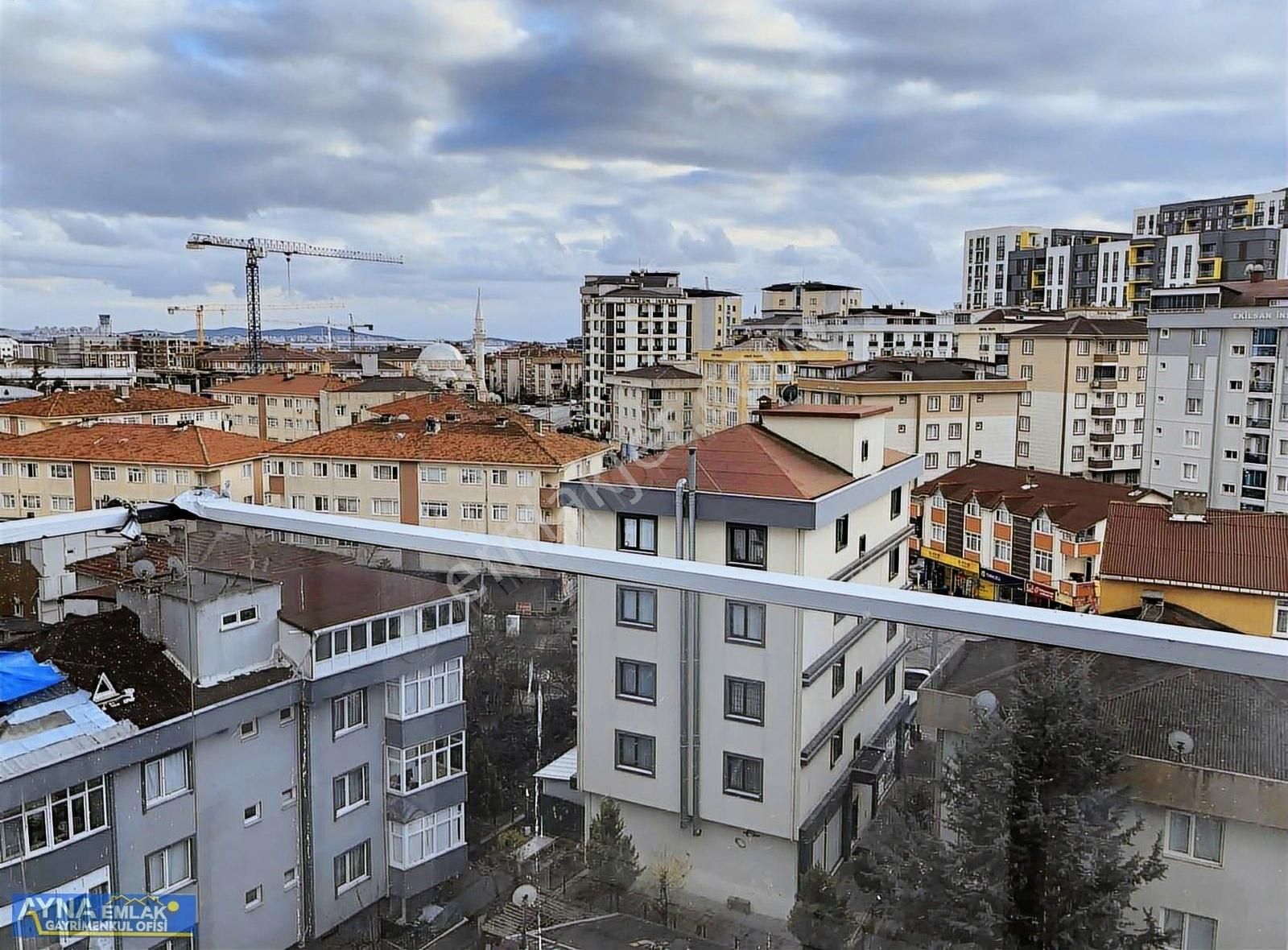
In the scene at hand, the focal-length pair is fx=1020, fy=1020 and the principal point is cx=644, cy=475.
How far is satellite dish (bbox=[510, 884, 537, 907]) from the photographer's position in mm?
751

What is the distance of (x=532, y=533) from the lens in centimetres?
694

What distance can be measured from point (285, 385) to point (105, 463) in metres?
5.69

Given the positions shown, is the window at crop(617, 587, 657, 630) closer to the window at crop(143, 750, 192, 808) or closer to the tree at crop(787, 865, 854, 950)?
the tree at crop(787, 865, 854, 950)

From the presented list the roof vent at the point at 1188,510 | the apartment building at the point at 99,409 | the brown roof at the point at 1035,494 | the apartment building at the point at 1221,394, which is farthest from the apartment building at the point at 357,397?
the apartment building at the point at 1221,394

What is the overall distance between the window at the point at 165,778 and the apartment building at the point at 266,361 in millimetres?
14431

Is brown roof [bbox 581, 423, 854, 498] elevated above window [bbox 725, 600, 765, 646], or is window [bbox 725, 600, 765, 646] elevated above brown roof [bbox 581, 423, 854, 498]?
window [bbox 725, 600, 765, 646]

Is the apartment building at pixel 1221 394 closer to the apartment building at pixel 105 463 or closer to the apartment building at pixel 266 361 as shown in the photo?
the apartment building at pixel 105 463

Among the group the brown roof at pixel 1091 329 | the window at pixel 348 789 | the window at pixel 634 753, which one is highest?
the brown roof at pixel 1091 329

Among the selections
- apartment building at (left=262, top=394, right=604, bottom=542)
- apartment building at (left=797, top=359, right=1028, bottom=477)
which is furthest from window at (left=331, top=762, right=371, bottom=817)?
apartment building at (left=797, top=359, right=1028, bottom=477)

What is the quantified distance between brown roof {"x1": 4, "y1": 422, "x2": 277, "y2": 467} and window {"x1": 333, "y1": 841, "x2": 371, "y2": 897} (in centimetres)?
702

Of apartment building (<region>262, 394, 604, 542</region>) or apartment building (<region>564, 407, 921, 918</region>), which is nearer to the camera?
apartment building (<region>564, 407, 921, 918</region>)

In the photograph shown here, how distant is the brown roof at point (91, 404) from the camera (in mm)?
9594

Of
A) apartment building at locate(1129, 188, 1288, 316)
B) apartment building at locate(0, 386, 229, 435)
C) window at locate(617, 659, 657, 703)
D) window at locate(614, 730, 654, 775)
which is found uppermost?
apartment building at locate(1129, 188, 1288, 316)

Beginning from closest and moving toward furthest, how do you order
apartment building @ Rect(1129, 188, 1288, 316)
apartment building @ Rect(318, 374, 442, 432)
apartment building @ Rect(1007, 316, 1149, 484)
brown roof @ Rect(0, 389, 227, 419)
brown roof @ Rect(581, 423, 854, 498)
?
brown roof @ Rect(581, 423, 854, 498) → brown roof @ Rect(0, 389, 227, 419) → apartment building @ Rect(318, 374, 442, 432) → apartment building @ Rect(1007, 316, 1149, 484) → apartment building @ Rect(1129, 188, 1288, 316)
